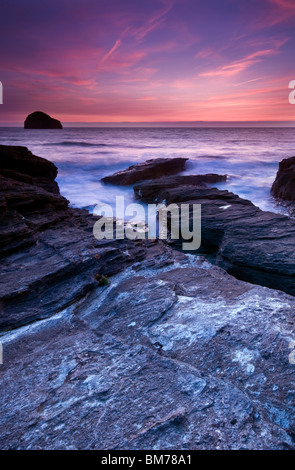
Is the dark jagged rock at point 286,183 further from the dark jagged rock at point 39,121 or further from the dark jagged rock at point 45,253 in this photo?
the dark jagged rock at point 39,121

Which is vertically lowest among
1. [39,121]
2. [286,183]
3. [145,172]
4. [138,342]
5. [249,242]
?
[138,342]

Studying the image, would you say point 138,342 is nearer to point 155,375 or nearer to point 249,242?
point 155,375

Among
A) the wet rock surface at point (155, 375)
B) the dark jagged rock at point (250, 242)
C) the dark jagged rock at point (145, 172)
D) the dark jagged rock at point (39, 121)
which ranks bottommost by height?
the wet rock surface at point (155, 375)

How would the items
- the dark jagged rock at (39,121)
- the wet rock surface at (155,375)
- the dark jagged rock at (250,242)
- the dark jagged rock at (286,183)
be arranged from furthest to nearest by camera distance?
the dark jagged rock at (39,121) < the dark jagged rock at (286,183) < the dark jagged rock at (250,242) < the wet rock surface at (155,375)

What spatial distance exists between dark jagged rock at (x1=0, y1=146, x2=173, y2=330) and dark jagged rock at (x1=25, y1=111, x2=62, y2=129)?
142256 millimetres

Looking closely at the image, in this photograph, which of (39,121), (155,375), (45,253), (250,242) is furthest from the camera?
(39,121)

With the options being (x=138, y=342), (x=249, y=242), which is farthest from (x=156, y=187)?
(x=138, y=342)

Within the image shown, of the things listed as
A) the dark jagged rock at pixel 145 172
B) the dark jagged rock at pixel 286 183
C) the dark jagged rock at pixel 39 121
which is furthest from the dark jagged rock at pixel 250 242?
the dark jagged rock at pixel 39 121

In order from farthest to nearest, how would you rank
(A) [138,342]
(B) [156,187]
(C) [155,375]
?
(B) [156,187] → (A) [138,342] → (C) [155,375]

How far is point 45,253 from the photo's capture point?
6477mm

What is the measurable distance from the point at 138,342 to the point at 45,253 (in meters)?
3.49

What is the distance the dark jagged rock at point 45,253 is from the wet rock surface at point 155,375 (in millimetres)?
458

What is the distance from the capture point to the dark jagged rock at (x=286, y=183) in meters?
16.4

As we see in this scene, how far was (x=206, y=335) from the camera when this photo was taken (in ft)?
13.3
